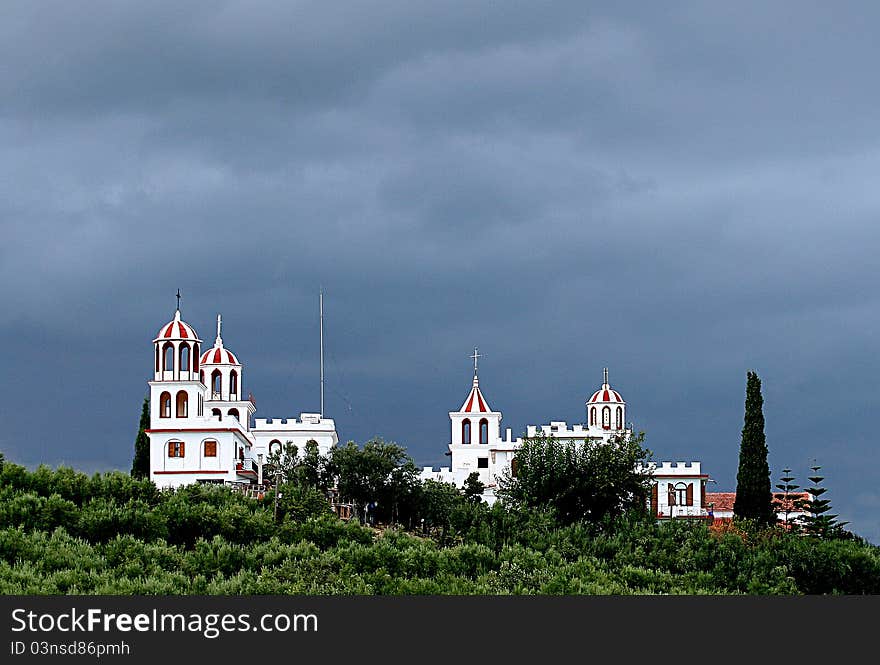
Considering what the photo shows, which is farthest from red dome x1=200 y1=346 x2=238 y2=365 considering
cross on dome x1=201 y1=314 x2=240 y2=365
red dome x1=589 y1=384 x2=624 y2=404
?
red dome x1=589 y1=384 x2=624 y2=404

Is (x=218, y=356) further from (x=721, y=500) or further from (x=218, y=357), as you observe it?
A: (x=721, y=500)

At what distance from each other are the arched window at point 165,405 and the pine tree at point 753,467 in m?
23.6

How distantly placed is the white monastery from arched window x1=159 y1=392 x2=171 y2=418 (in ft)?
0.14

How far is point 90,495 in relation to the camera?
101 ft

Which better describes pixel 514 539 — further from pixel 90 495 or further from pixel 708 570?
pixel 90 495

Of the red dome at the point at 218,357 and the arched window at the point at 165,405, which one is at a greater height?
the red dome at the point at 218,357

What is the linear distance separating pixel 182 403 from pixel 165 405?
0.71 metres

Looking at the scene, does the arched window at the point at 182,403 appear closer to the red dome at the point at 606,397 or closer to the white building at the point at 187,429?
the white building at the point at 187,429

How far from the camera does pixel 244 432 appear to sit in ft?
177

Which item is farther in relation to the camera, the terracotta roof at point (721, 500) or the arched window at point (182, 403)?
the terracotta roof at point (721, 500)

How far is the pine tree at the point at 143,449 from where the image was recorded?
175 ft

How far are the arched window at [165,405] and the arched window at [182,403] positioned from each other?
0.38 m

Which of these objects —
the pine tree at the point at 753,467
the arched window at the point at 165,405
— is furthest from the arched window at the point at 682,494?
the arched window at the point at 165,405

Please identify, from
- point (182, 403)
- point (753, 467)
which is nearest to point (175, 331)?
point (182, 403)
